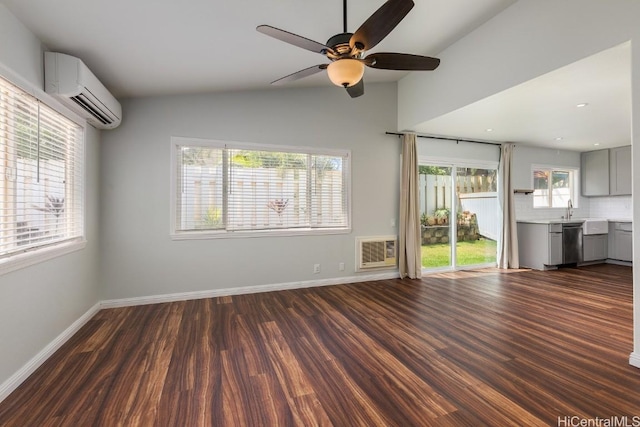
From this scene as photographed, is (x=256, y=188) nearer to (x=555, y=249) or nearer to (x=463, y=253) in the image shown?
(x=463, y=253)

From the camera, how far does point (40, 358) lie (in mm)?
2281

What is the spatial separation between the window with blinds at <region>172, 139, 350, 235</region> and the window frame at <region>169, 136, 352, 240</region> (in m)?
0.01

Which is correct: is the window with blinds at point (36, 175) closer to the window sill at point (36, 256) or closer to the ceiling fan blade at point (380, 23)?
the window sill at point (36, 256)

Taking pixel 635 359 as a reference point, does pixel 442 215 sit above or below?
above

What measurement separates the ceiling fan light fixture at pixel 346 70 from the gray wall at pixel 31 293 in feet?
7.24

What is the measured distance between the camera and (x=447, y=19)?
3174mm

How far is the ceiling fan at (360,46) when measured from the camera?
5.57ft

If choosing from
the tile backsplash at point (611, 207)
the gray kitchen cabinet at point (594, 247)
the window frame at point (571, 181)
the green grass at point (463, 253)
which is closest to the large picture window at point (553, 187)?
the window frame at point (571, 181)

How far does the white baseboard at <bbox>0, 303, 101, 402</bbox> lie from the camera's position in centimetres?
191

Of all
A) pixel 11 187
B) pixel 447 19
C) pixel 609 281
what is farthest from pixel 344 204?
pixel 609 281

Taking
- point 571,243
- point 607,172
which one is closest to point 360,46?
point 571,243

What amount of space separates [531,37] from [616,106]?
1890 millimetres

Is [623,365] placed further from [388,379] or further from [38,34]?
[38,34]

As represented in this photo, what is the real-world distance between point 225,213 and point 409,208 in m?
3.03
